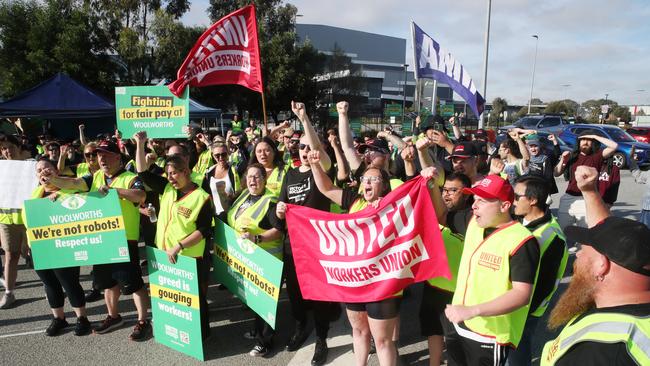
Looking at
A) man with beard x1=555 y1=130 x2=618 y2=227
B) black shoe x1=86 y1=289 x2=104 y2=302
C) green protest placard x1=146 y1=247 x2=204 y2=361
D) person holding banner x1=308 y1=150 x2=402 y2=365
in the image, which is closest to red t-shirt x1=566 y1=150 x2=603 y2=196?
man with beard x1=555 y1=130 x2=618 y2=227

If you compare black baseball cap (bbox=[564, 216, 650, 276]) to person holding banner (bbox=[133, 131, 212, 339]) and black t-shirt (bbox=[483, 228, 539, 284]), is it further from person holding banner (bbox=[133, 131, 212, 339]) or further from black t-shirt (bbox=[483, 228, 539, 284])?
person holding banner (bbox=[133, 131, 212, 339])

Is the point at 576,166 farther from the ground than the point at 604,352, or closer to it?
farther from the ground

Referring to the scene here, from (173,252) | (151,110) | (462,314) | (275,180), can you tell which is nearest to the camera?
(462,314)

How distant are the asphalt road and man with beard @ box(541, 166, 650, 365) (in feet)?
8.00

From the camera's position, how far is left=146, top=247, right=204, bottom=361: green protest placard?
3570mm

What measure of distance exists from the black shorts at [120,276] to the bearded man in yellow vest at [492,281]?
3071mm

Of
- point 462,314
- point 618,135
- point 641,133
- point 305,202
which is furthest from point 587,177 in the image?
point 641,133

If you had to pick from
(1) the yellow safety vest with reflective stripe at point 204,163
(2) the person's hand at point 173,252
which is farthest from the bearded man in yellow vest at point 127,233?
(1) the yellow safety vest with reflective stripe at point 204,163

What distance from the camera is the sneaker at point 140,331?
13.0 feet

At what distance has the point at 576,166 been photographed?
573 cm

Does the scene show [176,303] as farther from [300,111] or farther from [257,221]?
[300,111]

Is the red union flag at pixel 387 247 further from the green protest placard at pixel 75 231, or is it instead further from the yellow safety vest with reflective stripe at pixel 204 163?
the yellow safety vest with reflective stripe at pixel 204 163

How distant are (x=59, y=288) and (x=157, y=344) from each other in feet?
4.08

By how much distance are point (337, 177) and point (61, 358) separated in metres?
3.06
